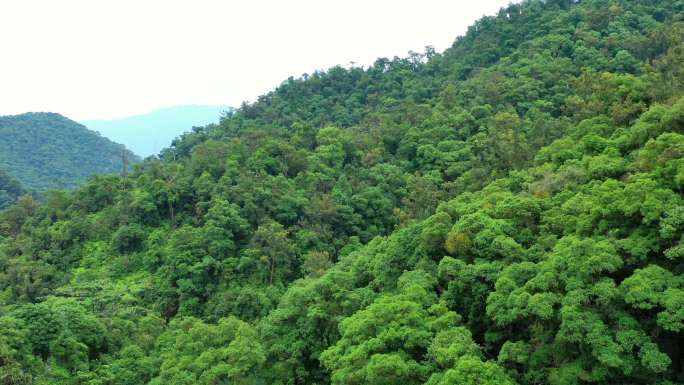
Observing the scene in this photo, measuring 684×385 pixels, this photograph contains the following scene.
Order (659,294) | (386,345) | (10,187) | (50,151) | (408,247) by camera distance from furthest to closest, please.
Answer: (50,151) → (10,187) → (408,247) → (386,345) → (659,294)

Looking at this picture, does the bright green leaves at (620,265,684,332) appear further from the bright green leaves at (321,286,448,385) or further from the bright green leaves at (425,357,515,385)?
the bright green leaves at (321,286,448,385)

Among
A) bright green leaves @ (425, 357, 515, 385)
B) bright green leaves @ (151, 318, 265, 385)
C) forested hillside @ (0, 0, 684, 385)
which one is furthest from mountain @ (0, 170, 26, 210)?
bright green leaves @ (425, 357, 515, 385)

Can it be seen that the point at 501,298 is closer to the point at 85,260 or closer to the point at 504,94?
the point at 85,260

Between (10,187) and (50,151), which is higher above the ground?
(50,151)

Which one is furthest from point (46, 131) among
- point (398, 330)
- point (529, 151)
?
point (398, 330)

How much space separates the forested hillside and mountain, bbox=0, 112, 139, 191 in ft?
107

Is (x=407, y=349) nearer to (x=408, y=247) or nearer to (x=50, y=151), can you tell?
(x=408, y=247)

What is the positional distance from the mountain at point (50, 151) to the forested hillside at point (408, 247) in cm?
3265

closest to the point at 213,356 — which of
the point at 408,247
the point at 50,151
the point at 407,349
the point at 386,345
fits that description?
the point at 386,345

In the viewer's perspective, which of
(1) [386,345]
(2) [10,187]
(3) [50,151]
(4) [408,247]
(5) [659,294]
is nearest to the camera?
(5) [659,294]

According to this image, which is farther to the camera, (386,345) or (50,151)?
(50,151)

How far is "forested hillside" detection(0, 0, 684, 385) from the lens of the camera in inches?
480

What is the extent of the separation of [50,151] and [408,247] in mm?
67389

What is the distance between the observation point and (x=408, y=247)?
17953 millimetres
